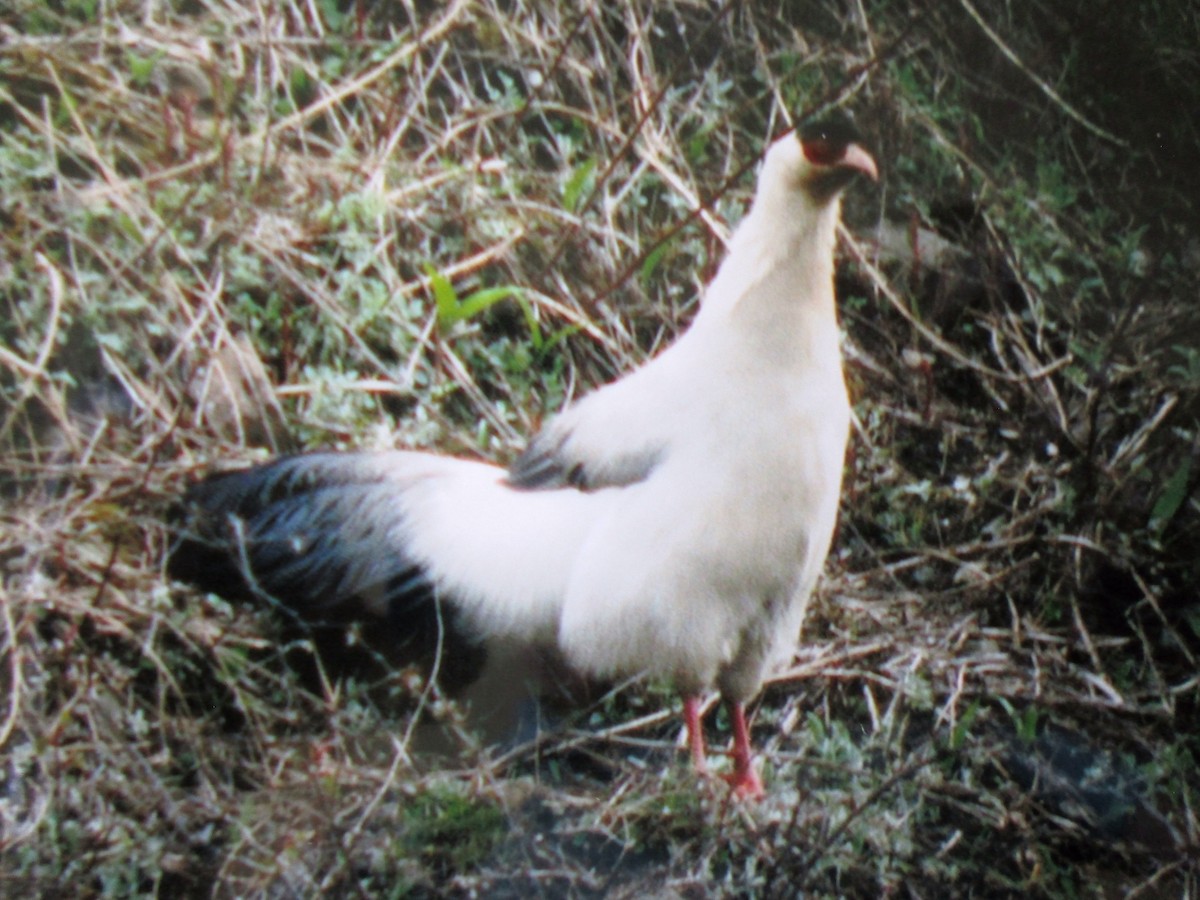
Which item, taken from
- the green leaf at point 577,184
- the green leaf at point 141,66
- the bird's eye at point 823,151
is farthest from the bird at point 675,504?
the green leaf at point 141,66

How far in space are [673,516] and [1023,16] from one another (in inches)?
19.1

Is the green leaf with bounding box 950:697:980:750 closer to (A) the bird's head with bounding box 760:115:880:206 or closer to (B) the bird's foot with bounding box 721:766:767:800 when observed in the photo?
(B) the bird's foot with bounding box 721:766:767:800

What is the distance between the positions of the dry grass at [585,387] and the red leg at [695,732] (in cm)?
2

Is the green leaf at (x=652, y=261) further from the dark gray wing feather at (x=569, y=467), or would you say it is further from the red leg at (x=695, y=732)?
the red leg at (x=695, y=732)

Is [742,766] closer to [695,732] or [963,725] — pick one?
[695,732]

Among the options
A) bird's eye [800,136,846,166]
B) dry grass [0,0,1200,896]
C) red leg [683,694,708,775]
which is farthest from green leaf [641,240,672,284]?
red leg [683,694,708,775]

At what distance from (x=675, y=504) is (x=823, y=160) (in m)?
0.27

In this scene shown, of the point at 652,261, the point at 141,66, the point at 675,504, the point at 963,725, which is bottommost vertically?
the point at 963,725

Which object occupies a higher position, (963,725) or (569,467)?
(569,467)

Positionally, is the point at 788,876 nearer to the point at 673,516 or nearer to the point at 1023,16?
the point at 673,516

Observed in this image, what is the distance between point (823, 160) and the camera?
3.03 ft

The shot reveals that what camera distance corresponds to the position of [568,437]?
927 millimetres

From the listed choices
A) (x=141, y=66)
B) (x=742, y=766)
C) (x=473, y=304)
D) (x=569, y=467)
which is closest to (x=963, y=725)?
(x=742, y=766)

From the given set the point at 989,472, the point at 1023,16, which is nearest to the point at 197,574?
the point at 989,472
